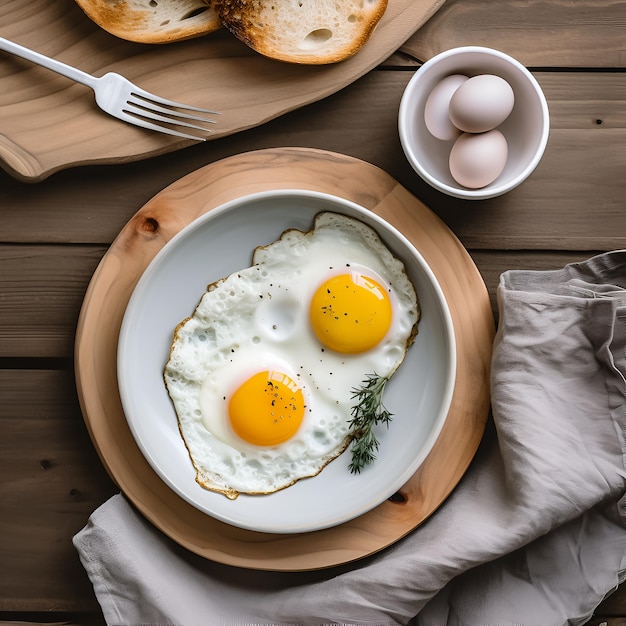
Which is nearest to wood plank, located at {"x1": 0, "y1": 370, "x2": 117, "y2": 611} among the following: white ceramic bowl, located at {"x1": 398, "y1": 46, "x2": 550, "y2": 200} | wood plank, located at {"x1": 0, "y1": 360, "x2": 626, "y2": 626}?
wood plank, located at {"x1": 0, "y1": 360, "x2": 626, "y2": 626}

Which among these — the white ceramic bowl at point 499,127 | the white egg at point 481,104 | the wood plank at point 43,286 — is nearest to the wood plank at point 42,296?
the wood plank at point 43,286

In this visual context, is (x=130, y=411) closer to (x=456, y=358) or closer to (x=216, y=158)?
(x=216, y=158)

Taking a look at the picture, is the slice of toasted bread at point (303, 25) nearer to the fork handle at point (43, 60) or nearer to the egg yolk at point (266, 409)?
the fork handle at point (43, 60)

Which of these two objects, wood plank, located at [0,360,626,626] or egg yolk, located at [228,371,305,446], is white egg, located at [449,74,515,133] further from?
wood plank, located at [0,360,626,626]

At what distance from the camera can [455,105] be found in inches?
50.8

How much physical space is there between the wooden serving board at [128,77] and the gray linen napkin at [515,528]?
59 centimetres

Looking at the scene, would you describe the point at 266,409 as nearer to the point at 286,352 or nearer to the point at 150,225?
the point at 286,352

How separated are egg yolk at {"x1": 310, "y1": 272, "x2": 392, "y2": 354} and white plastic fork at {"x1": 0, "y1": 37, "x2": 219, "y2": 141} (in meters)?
0.43

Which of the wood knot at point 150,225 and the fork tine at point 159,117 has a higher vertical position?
the fork tine at point 159,117

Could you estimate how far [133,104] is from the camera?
1370mm

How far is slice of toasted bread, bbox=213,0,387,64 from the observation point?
1.36m

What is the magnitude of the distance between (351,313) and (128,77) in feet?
2.27

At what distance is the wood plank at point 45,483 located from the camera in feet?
4.75

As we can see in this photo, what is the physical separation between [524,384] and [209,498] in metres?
0.69
